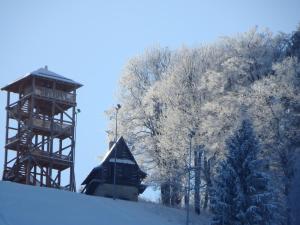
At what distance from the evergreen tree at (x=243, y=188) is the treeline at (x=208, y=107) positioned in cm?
531

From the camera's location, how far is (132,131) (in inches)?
2677

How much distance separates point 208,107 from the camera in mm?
61906

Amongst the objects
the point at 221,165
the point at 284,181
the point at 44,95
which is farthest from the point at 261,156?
the point at 44,95

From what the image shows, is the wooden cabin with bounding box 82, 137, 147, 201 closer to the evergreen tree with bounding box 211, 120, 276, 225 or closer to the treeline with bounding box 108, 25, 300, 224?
the treeline with bounding box 108, 25, 300, 224

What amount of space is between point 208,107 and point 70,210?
1810 cm

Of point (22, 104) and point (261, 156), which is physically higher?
point (22, 104)

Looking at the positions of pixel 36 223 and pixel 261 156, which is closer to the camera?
pixel 36 223

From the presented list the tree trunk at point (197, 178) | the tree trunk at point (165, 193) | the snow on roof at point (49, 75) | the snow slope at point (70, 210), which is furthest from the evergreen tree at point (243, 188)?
the snow on roof at point (49, 75)

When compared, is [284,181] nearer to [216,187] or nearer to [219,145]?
[219,145]

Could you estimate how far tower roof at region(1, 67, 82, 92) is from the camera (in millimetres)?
63013

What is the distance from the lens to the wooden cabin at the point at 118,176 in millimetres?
61312

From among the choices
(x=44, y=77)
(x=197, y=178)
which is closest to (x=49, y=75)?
(x=44, y=77)

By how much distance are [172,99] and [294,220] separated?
586 inches

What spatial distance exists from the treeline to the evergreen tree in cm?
531
